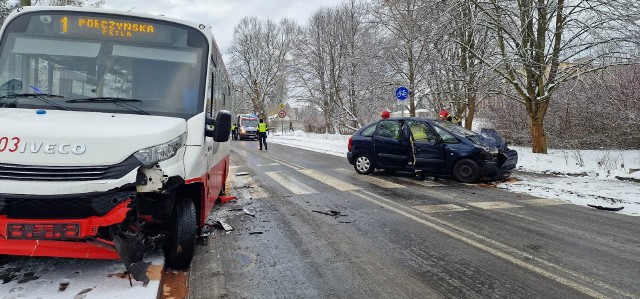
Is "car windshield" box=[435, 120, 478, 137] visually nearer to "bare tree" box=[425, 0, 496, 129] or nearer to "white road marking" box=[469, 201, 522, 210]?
"white road marking" box=[469, 201, 522, 210]

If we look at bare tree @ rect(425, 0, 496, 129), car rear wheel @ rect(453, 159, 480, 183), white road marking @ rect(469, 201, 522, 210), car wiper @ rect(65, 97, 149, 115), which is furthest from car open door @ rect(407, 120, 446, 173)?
car wiper @ rect(65, 97, 149, 115)

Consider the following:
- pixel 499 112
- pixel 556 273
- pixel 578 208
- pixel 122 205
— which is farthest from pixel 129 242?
pixel 499 112

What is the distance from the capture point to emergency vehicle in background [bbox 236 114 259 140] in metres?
39.5

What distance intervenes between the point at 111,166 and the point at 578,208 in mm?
7418

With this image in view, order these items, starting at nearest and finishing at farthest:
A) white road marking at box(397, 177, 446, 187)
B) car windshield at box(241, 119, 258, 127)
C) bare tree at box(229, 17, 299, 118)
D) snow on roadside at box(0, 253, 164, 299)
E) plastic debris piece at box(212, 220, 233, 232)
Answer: snow on roadside at box(0, 253, 164, 299) → plastic debris piece at box(212, 220, 233, 232) → white road marking at box(397, 177, 446, 187) → car windshield at box(241, 119, 258, 127) → bare tree at box(229, 17, 299, 118)

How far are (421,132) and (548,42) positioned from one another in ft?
24.3

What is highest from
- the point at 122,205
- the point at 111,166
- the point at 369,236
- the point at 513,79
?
the point at 513,79

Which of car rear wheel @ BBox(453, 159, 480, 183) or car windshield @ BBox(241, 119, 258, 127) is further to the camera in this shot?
car windshield @ BBox(241, 119, 258, 127)

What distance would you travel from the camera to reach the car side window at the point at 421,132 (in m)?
10.4

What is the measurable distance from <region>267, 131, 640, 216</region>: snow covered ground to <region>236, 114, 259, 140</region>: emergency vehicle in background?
28.2 m

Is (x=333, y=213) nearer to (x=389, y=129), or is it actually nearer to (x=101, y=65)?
(x=101, y=65)

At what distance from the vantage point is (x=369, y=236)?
5465 millimetres

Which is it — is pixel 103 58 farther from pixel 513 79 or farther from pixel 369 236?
pixel 513 79

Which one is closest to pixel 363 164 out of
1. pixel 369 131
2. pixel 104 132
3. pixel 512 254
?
pixel 369 131
